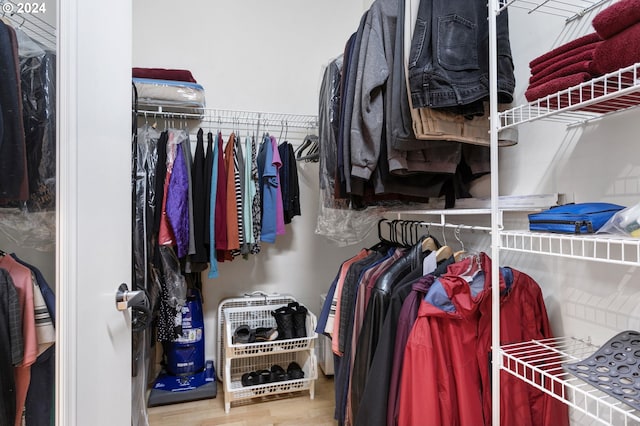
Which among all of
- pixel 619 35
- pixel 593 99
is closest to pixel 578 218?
pixel 593 99

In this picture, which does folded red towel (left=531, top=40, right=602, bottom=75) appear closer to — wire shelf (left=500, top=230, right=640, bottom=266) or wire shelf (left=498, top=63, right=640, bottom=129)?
wire shelf (left=498, top=63, right=640, bottom=129)

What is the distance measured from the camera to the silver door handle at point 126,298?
0.85 metres

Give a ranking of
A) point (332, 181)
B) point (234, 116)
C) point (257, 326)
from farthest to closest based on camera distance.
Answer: point (234, 116) < point (257, 326) < point (332, 181)

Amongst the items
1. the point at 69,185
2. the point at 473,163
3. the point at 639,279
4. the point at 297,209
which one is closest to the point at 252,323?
the point at 297,209

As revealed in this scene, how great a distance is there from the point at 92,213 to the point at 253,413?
5.34 ft

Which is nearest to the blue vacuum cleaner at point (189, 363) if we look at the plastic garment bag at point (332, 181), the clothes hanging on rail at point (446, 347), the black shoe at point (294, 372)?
the black shoe at point (294, 372)

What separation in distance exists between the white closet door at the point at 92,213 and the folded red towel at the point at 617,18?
1.01m

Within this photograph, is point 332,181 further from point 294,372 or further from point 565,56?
point 294,372

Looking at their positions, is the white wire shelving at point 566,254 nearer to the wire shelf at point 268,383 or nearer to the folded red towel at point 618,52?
the folded red towel at point 618,52

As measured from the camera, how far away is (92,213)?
0.71 metres

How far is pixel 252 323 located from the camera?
2250mm

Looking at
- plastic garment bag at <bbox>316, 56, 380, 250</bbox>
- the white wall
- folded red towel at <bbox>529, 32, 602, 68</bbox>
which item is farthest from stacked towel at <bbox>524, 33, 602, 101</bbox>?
the white wall

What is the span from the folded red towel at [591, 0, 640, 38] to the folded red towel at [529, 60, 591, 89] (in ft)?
0.24

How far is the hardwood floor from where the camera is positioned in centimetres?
182
